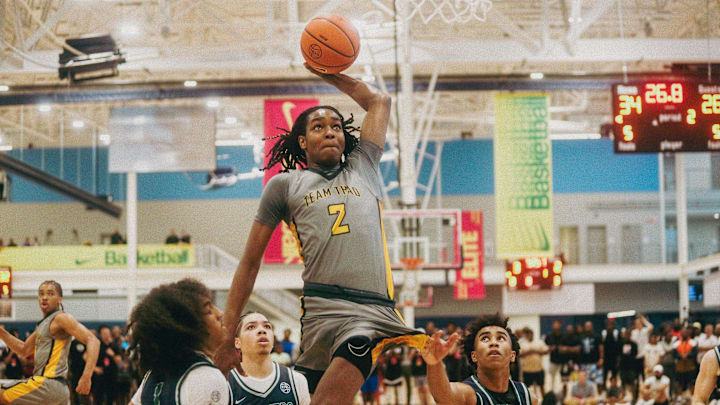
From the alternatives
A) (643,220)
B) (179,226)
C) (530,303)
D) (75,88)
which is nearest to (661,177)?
(643,220)

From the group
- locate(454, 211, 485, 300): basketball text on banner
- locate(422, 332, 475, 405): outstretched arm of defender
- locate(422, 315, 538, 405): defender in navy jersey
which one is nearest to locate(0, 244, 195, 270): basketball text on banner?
locate(454, 211, 485, 300): basketball text on banner

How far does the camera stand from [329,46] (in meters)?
4.46

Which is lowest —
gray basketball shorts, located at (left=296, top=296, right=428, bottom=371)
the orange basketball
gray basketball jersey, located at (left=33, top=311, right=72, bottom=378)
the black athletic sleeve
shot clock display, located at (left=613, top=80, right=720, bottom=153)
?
gray basketball jersey, located at (left=33, top=311, right=72, bottom=378)

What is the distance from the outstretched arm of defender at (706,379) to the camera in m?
5.07

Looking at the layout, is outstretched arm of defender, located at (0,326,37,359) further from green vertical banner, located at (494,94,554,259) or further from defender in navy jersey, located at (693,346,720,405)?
green vertical banner, located at (494,94,554,259)

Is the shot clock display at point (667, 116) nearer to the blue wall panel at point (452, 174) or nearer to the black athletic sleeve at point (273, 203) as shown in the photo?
the black athletic sleeve at point (273, 203)

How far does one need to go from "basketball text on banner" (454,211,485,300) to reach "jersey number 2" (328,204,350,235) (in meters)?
17.5

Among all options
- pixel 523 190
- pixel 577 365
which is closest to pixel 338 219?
pixel 523 190

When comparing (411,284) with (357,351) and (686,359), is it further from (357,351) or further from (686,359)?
(357,351)

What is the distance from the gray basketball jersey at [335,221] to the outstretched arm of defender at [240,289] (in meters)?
0.08

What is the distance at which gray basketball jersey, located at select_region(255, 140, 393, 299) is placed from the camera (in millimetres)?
3793

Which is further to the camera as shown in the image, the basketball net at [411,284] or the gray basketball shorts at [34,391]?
the basketball net at [411,284]

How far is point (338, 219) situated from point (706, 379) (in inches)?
103

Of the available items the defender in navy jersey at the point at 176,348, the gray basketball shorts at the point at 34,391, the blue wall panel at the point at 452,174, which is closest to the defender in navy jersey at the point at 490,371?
the defender in navy jersey at the point at 176,348
